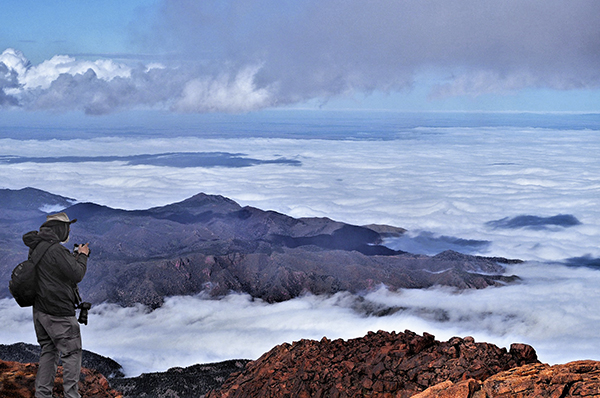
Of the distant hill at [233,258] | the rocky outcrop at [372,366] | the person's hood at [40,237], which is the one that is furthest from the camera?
the distant hill at [233,258]

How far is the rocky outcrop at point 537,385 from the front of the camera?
18.4 ft

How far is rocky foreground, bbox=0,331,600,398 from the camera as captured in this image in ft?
19.8

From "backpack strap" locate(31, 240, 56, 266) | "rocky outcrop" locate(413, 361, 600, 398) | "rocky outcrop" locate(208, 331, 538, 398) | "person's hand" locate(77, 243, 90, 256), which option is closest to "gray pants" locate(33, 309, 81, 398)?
"backpack strap" locate(31, 240, 56, 266)

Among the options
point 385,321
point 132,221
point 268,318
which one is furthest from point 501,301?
point 132,221

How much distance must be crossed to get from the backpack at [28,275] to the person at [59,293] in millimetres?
53

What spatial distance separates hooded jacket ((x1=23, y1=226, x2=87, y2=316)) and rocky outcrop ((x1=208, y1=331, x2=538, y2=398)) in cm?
430

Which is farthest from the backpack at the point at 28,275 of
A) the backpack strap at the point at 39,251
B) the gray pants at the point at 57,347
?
the gray pants at the point at 57,347

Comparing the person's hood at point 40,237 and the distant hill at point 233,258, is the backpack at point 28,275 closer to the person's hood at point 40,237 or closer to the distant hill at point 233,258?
the person's hood at point 40,237

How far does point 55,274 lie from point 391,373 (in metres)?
5.00

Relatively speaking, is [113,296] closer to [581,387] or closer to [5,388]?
[5,388]

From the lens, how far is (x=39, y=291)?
20.9ft

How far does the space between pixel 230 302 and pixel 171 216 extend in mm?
28253

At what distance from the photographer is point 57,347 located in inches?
258

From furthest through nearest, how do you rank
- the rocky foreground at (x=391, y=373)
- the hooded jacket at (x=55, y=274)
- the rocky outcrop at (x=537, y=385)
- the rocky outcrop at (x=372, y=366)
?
the rocky outcrop at (x=372, y=366) < the hooded jacket at (x=55, y=274) < the rocky foreground at (x=391, y=373) < the rocky outcrop at (x=537, y=385)
